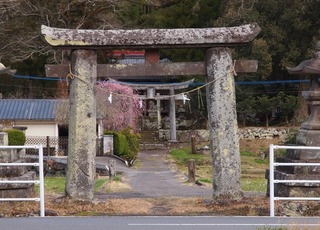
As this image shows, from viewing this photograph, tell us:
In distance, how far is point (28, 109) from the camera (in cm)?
3703

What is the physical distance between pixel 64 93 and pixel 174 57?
8991 mm

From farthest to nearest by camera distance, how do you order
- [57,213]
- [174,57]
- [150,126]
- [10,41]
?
[150,126]
[174,57]
[10,41]
[57,213]

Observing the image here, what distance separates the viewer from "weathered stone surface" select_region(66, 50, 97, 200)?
535 inches

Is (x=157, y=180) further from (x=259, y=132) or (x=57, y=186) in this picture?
(x=259, y=132)

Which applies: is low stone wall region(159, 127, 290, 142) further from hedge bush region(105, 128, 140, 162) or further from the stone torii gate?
the stone torii gate

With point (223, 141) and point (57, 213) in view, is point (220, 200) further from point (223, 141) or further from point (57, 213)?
point (57, 213)

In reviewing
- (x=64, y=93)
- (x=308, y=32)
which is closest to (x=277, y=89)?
(x=308, y=32)

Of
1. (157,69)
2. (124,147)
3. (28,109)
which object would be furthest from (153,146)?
(157,69)

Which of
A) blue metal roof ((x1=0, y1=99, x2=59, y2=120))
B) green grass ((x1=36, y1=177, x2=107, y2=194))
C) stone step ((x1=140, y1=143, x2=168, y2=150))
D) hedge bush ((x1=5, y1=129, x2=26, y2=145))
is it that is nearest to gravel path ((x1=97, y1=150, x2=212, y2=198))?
green grass ((x1=36, y1=177, x2=107, y2=194))

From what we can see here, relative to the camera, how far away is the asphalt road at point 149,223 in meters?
10.2

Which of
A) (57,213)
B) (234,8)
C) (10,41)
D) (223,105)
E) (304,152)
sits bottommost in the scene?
(57,213)

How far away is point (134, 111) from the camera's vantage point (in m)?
45.8

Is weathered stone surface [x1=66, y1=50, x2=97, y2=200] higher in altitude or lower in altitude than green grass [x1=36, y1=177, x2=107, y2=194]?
higher

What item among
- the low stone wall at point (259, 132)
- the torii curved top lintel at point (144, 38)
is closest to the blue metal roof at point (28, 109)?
the low stone wall at point (259, 132)
